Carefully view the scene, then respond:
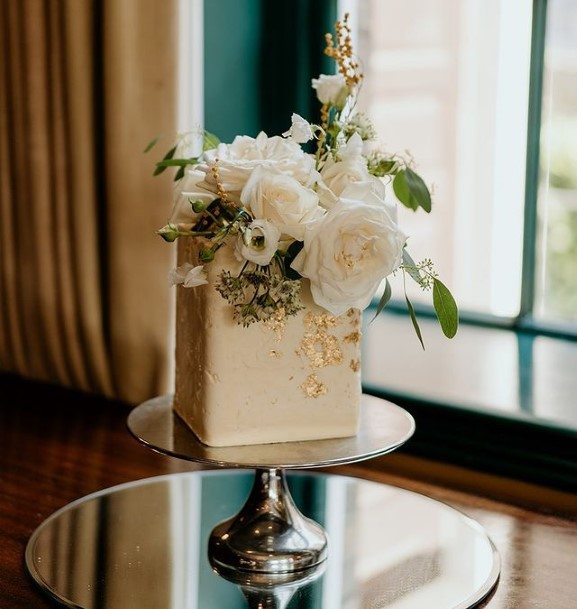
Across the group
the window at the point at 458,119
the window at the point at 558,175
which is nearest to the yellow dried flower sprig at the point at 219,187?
the window at the point at 558,175

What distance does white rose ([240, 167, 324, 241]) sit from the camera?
0.98 m

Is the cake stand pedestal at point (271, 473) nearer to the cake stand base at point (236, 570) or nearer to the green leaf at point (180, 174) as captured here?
the cake stand base at point (236, 570)

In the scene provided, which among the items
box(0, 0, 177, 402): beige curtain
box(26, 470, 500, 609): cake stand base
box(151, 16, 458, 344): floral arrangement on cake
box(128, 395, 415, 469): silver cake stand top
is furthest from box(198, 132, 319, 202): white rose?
box(0, 0, 177, 402): beige curtain

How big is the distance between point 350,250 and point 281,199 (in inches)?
3.2

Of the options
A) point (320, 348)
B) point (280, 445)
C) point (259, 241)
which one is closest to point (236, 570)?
point (280, 445)

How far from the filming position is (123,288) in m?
1.79

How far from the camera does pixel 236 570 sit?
112 centimetres

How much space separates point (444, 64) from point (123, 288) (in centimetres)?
103

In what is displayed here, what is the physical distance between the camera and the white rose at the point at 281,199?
979mm

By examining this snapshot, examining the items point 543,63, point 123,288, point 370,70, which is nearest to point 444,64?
point 370,70

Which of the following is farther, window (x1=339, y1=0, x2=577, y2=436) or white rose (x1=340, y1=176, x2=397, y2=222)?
window (x1=339, y1=0, x2=577, y2=436)

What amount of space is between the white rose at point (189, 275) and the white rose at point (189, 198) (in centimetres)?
4

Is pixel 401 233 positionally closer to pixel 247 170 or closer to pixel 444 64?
pixel 247 170

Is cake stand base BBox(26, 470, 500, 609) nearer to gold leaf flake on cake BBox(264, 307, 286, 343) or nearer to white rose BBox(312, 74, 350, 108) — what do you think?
gold leaf flake on cake BBox(264, 307, 286, 343)
